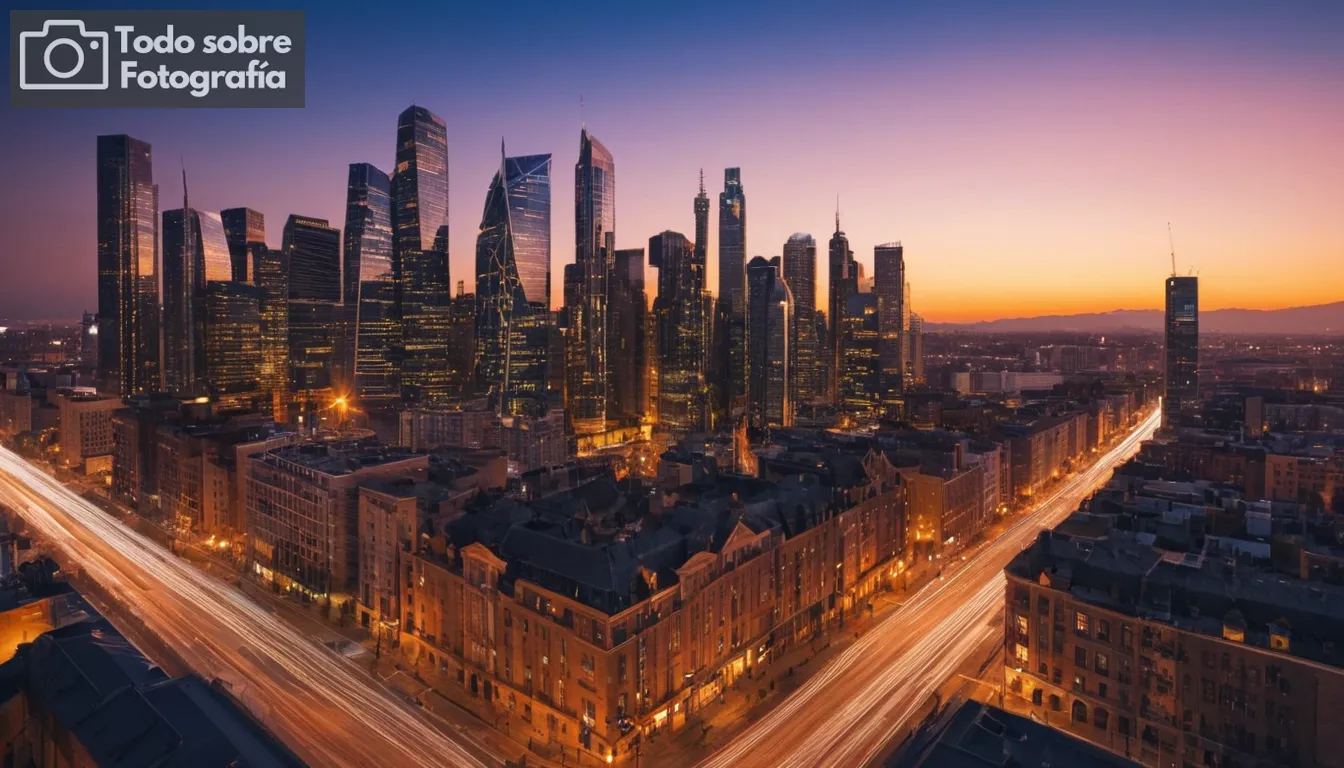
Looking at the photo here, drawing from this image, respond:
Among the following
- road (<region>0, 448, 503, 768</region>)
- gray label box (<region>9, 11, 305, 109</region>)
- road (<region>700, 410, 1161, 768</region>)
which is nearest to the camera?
gray label box (<region>9, 11, 305, 109</region>)

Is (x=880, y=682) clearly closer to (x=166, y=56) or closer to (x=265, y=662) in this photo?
(x=265, y=662)

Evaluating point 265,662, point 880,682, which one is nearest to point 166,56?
point 265,662

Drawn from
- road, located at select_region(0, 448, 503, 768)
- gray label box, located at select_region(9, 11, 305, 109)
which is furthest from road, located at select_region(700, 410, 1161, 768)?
gray label box, located at select_region(9, 11, 305, 109)

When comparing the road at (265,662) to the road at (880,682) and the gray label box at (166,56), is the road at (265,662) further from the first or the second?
the gray label box at (166,56)

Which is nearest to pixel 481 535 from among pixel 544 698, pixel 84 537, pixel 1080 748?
pixel 544 698

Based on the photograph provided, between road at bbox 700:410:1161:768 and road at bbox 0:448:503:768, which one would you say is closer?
road at bbox 0:448:503:768

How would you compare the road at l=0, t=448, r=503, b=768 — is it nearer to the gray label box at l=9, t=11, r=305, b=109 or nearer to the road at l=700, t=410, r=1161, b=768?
the road at l=700, t=410, r=1161, b=768
